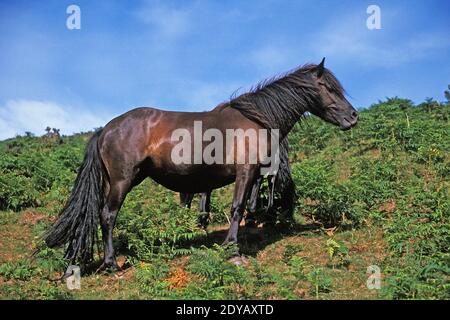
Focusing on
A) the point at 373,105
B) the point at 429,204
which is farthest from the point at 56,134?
the point at 429,204

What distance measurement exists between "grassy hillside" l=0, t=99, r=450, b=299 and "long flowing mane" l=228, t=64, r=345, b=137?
1489 millimetres

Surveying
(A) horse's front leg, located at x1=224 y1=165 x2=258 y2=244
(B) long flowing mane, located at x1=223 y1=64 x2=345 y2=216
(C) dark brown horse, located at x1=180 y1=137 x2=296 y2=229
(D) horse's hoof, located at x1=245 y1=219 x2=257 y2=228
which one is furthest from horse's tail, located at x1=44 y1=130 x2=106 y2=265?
(D) horse's hoof, located at x1=245 y1=219 x2=257 y2=228

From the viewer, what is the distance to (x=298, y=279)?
6.79 meters

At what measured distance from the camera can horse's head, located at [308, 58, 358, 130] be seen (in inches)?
351

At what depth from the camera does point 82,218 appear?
8.22 meters

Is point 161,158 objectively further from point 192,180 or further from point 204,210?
point 204,210

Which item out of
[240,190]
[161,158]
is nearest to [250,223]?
[240,190]

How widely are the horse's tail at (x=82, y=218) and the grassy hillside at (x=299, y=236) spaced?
263mm

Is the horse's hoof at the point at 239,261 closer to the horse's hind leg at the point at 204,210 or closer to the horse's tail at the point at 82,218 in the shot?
the horse's hind leg at the point at 204,210

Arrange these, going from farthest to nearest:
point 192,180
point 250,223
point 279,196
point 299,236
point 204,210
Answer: point 204,210
point 250,223
point 279,196
point 299,236
point 192,180

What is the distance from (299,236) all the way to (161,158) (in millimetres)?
2954

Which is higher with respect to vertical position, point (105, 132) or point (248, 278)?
point (105, 132)
